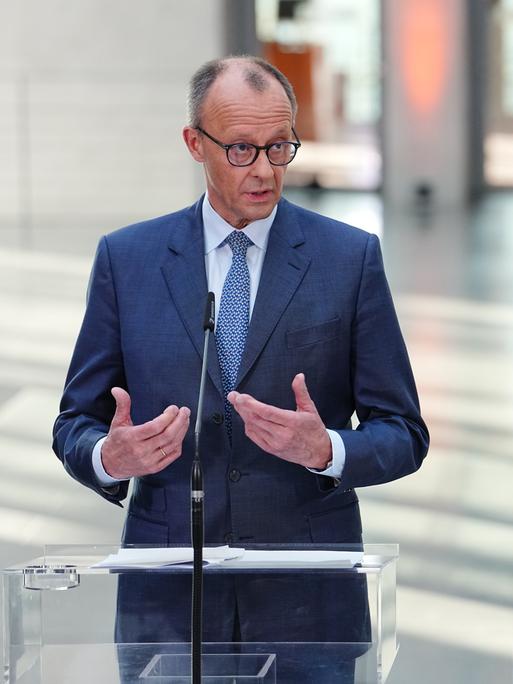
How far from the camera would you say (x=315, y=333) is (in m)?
2.56

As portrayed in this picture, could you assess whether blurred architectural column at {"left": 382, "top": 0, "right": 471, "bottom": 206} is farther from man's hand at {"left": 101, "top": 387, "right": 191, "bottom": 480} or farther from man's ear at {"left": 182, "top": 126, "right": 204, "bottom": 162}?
man's hand at {"left": 101, "top": 387, "right": 191, "bottom": 480}

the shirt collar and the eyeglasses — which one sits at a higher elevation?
the eyeglasses

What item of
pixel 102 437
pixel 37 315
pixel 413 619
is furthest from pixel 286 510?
pixel 37 315

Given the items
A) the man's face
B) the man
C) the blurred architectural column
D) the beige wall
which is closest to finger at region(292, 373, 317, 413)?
the man

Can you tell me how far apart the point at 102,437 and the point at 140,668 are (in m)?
0.52

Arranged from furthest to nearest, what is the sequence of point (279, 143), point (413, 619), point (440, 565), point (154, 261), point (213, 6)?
point (213, 6) → point (440, 565) → point (413, 619) → point (154, 261) → point (279, 143)

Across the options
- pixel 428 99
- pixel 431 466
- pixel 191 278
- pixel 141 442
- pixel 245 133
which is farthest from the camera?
pixel 428 99

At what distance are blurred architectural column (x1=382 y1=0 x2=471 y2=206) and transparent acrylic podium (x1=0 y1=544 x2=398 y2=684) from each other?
17.9m

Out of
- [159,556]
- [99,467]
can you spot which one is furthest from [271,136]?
[159,556]

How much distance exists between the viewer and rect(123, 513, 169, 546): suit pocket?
2.55 meters

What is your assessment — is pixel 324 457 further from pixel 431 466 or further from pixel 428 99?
pixel 428 99

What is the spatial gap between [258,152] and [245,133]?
0.13 ft

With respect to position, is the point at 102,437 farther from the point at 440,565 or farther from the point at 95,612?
the point at 440,565

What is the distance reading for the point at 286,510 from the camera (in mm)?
2547
